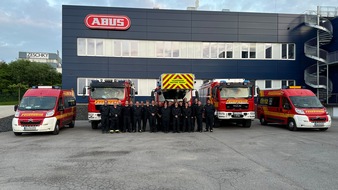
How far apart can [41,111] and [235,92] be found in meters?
10.4

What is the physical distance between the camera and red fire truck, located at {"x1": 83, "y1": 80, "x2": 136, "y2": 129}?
14.9 metres

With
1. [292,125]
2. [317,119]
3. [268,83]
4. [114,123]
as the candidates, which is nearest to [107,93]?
[114,123]

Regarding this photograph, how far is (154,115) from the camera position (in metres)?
14.5

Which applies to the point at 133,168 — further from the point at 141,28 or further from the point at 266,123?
the point at 141,28

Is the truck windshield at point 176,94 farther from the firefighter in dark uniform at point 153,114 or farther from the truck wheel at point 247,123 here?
the truck wheel at point 247,123

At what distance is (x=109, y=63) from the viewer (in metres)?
26.3

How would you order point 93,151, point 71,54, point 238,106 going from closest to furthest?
point 93,151 → point 238,106 → point 71,54

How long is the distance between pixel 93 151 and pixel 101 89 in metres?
6.46

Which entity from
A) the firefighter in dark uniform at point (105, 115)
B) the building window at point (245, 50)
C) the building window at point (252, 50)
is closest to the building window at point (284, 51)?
the building window at point (252, 50)

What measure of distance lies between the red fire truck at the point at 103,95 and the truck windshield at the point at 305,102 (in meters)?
9.40

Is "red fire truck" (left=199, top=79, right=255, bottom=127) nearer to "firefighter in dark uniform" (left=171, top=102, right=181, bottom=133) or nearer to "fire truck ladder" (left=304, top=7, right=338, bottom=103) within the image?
"firefighter in dark uniform" (left=171, top=102, right=181, bottom=133)

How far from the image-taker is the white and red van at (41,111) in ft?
42.8

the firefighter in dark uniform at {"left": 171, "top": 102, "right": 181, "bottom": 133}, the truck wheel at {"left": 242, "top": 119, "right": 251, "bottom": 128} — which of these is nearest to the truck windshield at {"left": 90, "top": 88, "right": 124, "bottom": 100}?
the firefighter in dark uniform at {"left": 171, "top": 102, "right": 181, "bottom": 133}

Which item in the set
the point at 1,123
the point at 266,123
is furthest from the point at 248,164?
the point at 1,123
